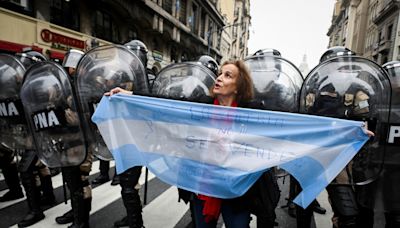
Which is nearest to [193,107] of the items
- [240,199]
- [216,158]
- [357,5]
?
[216,158]

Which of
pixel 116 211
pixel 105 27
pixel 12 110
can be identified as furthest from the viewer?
pixel 105 27

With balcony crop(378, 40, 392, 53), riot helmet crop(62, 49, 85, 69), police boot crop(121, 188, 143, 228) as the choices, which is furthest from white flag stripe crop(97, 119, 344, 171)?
balcony crop(378, 40, 392, 53)

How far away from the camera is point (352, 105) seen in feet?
6.88

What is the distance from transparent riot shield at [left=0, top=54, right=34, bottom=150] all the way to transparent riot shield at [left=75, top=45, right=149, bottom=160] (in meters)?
1.02

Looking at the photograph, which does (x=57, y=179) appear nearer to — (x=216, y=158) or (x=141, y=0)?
(x=216, y=158)

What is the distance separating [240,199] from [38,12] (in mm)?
10765

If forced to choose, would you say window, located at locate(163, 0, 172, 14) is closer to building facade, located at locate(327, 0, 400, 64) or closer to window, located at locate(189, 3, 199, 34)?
window, located at locate(189, 3, 199, 34)

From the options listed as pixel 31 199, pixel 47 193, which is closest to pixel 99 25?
pixel 47 193

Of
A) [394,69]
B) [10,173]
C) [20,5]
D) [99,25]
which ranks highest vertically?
[99,25]

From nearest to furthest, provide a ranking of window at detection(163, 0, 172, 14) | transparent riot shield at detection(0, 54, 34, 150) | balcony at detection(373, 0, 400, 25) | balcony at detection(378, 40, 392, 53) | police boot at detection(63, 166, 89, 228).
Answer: police boot at detection(63, 166, 89, 228)
transparent riot shield at detection(0, 54, 34, 150)
window at detection(163, 0, 172, 14)
balcony at detection(373, 0, 400, 25)
balcony at detection(378, 40, 392, 53)

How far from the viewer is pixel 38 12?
9.72 m

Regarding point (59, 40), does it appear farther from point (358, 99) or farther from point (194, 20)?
point (194, 20)

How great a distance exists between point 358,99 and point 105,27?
14.1m

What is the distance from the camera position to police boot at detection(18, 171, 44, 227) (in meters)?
3.08
